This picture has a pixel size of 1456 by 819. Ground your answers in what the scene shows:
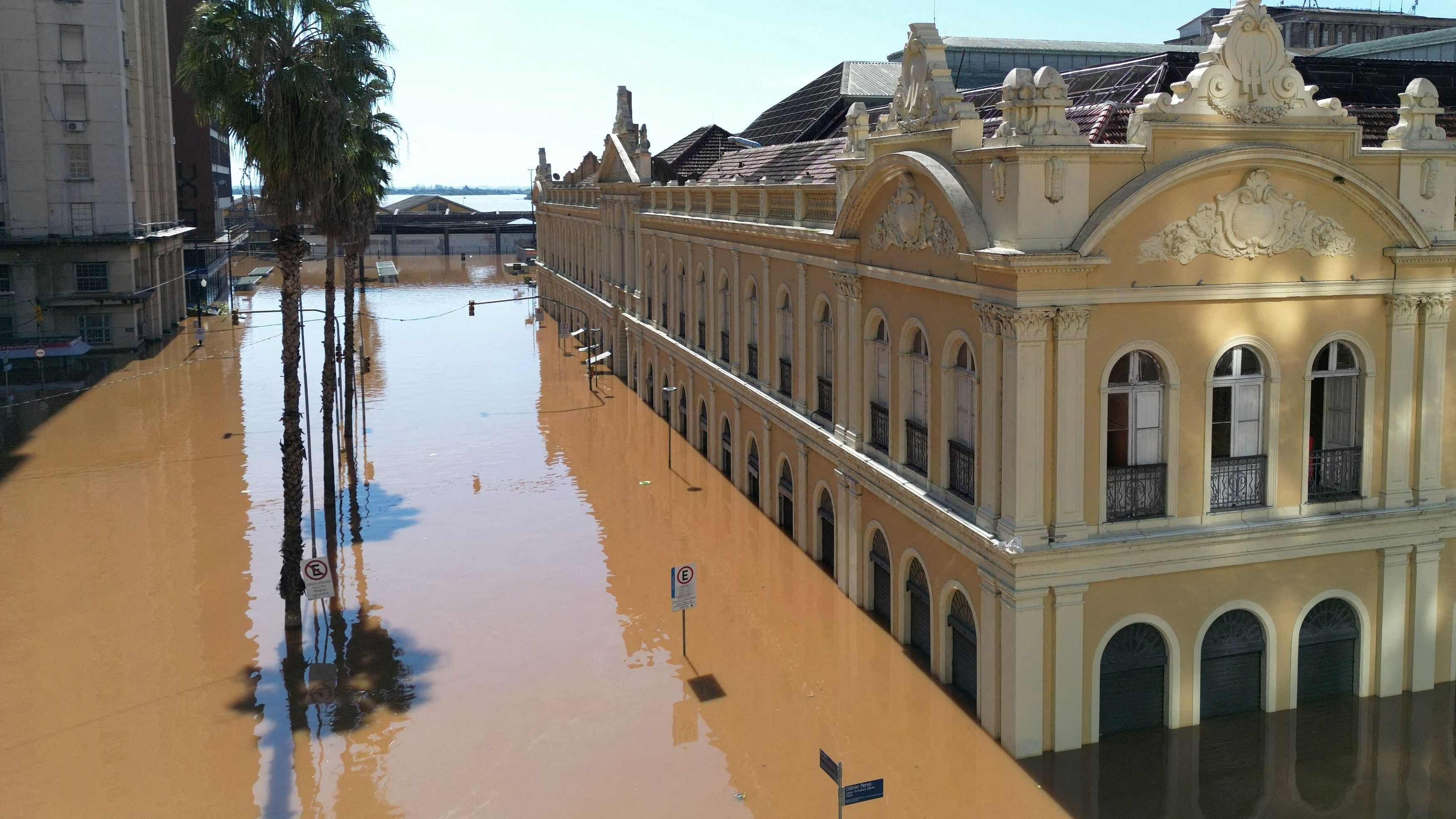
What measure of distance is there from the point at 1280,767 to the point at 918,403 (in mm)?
7825

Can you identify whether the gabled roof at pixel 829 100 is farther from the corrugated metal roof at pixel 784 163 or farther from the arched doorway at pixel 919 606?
the arched doorway at pixel 919 606

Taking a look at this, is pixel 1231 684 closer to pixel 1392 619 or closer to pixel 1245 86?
pixel 1392 619

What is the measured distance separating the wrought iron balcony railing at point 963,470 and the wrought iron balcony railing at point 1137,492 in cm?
204

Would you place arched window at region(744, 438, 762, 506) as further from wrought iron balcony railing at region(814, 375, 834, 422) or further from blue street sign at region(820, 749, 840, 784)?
blue street sign at region(820, 749, 840, 784)

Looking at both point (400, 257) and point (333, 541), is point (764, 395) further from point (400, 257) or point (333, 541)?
point (400, 257)

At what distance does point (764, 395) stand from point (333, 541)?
11.0 metres

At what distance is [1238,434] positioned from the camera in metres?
18.3

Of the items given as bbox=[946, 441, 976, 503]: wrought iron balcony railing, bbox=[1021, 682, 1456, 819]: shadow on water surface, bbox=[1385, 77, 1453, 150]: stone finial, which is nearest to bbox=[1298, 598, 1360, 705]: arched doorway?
bbox=[1021, 682, 1456, 819]: shadow on water surface

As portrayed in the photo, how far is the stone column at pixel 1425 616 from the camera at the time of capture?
19.2m

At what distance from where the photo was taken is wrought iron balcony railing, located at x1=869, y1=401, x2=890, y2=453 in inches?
893

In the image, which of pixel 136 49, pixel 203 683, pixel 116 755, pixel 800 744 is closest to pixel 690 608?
pixel 800 744

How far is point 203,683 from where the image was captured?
2100cm

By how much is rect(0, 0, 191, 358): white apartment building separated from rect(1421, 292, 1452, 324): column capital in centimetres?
5363

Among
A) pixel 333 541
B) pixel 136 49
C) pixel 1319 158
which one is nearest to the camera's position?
pixel 1319 158
